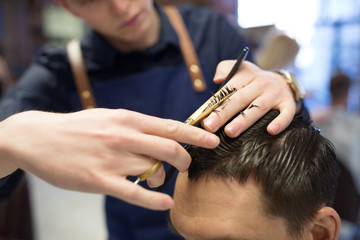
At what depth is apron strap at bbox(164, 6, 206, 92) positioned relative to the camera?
3.79 feet

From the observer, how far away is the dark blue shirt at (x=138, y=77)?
115cm

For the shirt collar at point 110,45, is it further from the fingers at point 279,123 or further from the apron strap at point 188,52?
the fingers at point 279,123

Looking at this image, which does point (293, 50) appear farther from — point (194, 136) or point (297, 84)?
point (194, 136)

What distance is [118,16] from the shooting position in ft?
3.48

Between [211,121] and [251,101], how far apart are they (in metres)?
0.14

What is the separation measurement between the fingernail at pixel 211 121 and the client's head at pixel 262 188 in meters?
0.09

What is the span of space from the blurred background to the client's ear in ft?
4.05

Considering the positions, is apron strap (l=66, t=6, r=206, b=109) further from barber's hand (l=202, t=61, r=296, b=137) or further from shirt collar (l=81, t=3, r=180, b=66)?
barber's hand (l=202, t=61, r=296, b=137)

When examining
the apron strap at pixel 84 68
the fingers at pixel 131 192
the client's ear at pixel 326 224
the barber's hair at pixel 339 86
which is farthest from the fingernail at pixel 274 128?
the barber's hair at pixel 339 86

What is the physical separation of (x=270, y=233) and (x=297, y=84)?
360 millimetres

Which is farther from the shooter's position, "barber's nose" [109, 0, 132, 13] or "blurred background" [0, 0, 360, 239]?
"blurred background" [0, 0, 360, 239]

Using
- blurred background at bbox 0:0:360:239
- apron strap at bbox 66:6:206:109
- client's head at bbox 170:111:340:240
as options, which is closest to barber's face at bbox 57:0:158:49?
apron strap at bbox 66:6:206:109

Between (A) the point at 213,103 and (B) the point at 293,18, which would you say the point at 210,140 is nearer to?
(A) the point at 213,103

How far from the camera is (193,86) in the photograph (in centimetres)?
116
